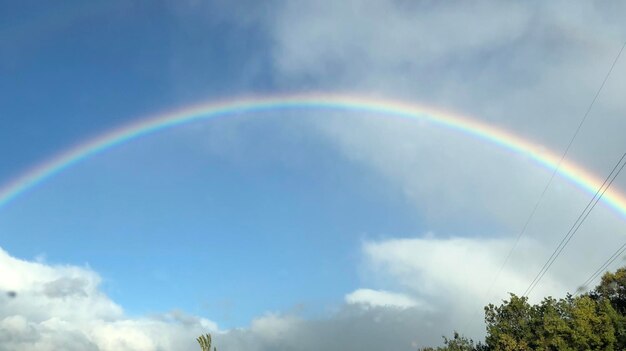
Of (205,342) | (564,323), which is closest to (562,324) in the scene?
(564,323)

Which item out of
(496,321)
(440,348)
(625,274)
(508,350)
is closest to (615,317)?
(508,350)

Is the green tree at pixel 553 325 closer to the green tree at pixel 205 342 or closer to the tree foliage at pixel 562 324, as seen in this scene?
the tree foliage at pixel 562 324

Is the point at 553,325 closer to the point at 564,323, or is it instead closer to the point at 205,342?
the point at 564,323

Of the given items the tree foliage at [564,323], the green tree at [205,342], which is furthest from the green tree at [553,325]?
the green tree at [205,342]

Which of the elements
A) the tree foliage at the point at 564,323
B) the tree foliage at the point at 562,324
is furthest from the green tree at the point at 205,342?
the tree foliage at the point at 564,323

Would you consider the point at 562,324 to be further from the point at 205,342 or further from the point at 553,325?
the point at 205,342

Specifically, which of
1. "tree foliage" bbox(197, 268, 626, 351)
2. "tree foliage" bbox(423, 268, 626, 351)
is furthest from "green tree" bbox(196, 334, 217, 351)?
"tree foliage" bbox(423, 268, 626, 351)

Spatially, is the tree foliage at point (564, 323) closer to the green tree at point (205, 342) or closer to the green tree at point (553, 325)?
the green tree at point (553, 325)

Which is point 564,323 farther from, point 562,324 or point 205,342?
point 205,342

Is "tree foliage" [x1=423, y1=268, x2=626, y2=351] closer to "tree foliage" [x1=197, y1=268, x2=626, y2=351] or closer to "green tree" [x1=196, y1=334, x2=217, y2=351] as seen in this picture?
"tree foliage" [x1=197, y1=268, x2=626, y2=351]

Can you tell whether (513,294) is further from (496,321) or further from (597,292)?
(597,292)

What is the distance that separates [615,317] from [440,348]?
40027 millimetres

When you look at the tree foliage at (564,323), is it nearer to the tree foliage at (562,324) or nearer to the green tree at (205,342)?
the tree foliage at (562,324)

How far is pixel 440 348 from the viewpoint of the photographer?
84438 millimetres
